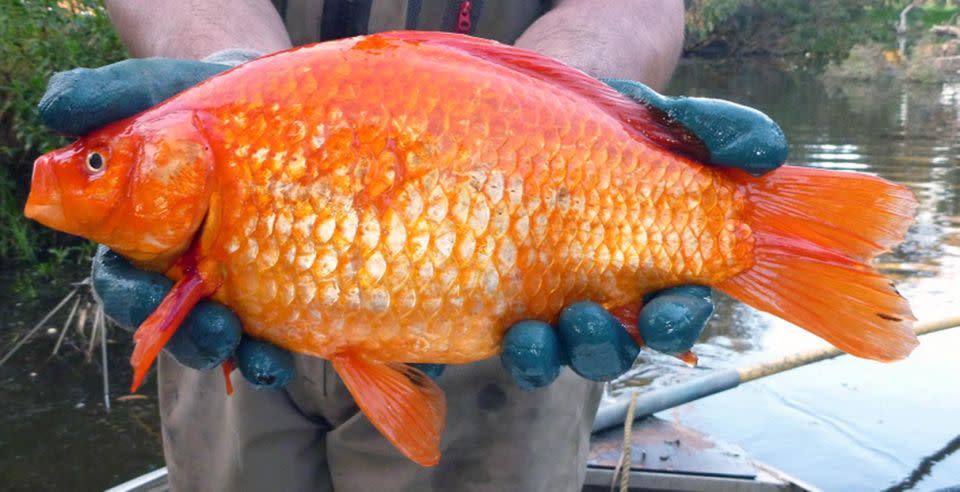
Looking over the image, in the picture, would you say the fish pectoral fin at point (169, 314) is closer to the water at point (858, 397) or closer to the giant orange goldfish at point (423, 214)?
the giant orange goldfish at point (423, 214)

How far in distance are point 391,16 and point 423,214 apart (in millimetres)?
944

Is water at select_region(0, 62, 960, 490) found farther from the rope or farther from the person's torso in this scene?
the person's torso

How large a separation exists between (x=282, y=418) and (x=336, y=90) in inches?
31.0

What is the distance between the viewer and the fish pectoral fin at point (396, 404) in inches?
53.1

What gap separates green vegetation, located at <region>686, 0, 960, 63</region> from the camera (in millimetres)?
33844

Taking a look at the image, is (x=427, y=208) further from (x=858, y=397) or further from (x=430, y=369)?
(x=858, y=397)

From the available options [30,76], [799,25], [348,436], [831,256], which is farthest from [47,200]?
[799,25]

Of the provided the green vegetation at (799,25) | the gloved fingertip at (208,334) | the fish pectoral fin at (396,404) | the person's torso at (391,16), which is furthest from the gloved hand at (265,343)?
the green vegetation at (799,25)

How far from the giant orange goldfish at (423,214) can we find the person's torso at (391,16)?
705mm

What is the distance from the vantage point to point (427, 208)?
1302mm

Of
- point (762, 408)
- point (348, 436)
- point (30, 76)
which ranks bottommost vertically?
point (762, 408)

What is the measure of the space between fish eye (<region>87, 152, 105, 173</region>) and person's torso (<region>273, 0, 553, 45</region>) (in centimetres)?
91

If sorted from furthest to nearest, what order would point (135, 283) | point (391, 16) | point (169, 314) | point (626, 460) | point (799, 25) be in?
1. point (799, 25)
2. point (626, 460)
3. point (391, 16)
4. point (135, 283)
5. point (169, 314)

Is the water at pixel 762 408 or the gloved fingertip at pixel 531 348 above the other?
the gloved fingertip at pixel 531 348
